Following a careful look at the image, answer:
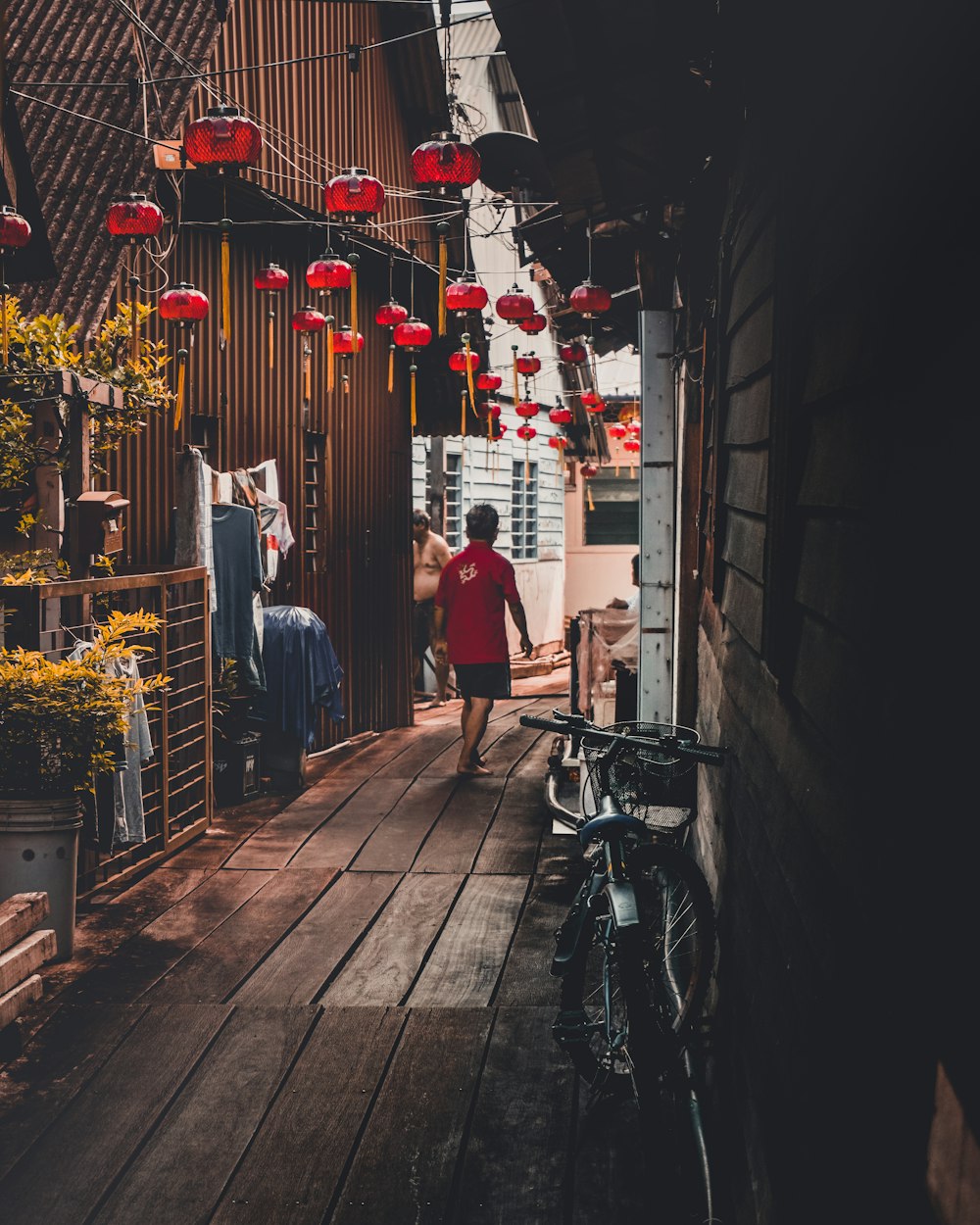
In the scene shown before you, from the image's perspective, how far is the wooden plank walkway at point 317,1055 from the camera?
3.86 meters

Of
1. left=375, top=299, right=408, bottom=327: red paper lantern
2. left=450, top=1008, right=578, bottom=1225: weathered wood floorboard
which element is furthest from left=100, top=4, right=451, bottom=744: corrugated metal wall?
left=450, top=1008, right=578, bottom=1225: weathered wood floorboard

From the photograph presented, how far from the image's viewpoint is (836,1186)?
6.35 ft

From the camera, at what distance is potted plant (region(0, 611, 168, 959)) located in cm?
607

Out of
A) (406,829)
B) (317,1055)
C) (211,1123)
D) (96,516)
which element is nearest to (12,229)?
(96,516)

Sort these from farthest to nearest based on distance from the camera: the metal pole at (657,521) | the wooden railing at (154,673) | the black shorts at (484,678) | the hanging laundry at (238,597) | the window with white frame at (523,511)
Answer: the window with white frame at (523,511) → the black shorts at (484,678) → the hanging laundry at (238,597) → the metal pole at (657,521) → the wooden railing at (154,673)

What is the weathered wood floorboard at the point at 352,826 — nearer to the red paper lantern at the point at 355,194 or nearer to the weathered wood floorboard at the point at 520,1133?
the weathered wood floorboard at the point at 520,1133

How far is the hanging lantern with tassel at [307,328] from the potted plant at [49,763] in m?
6.00

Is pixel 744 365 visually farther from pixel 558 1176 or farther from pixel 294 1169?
pixel 294 1169

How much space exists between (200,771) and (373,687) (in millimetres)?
5020

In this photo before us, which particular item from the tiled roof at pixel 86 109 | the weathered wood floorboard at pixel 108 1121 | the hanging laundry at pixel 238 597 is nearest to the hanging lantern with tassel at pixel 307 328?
the tiled roof at pixel 86 109

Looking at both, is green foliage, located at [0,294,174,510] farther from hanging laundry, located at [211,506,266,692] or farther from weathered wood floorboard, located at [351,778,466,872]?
weathered wood floorboard, located at [351,778,466,872]

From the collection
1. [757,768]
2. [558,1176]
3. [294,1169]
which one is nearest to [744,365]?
[757,768]

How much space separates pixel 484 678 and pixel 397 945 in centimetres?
408

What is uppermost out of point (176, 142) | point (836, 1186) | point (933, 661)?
point (176, 142)
